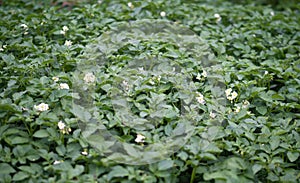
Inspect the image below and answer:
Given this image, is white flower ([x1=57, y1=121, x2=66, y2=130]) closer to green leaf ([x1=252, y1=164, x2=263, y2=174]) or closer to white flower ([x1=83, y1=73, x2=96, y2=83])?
white flower ([x1=83, y1=73, x2=96, y2=83])

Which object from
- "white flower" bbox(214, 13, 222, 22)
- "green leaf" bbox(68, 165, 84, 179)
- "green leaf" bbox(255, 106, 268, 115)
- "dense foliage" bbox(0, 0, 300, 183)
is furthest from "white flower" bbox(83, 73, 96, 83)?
"white flower" bbox(214, 13, 222, 22)

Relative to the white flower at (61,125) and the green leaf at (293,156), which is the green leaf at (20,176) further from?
the green leaf at (293,156)

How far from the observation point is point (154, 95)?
2139 millimetres

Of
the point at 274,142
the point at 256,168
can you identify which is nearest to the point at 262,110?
the point at 274,142

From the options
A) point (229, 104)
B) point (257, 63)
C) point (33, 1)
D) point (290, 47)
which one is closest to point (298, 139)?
point (229, 104)

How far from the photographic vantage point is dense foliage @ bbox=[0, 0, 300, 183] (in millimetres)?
1800

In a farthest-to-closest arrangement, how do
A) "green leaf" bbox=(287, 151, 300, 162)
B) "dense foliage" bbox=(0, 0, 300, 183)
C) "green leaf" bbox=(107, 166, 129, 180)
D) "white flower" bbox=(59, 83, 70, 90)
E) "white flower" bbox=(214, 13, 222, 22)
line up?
"white flower" bbox=(214, 13, 222, 22) < "white flower" bbox=(59, 83, 70, 90) < "green leaf" bbox=(287, 151, 300, 162) < "dense foliage" bbox=(0, 0, 300, 183) < "green leaf" bbox=(107, 166, 129, 180)

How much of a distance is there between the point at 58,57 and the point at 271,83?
1393 mm

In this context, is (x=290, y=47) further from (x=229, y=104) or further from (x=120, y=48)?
(x=120, y=48)

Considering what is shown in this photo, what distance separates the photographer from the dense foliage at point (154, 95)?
1.80 m

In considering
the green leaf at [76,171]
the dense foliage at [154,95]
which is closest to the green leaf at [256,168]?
the dense foliage at [154,95]

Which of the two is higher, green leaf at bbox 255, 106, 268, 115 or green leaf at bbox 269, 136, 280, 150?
green leaf at bbox 269, 136, 280, 150

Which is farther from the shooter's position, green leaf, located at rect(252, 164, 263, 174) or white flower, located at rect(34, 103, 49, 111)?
white flower, located at rect(34, 103, 49, 111)

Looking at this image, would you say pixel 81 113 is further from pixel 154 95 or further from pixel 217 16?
pixel 217 16
